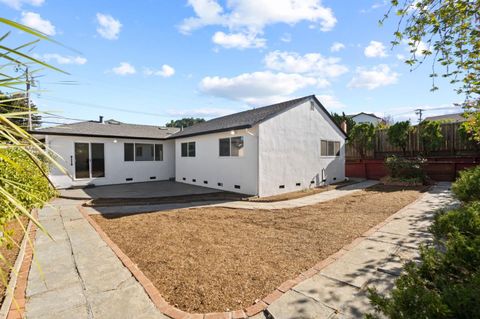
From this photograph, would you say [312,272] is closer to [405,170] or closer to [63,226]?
[63,226]

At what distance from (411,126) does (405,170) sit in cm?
390

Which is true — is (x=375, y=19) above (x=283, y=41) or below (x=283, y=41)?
below

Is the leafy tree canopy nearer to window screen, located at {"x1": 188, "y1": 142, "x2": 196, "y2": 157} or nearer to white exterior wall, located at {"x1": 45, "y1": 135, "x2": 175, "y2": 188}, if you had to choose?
window screen, located at {"x1": 188, "y1": 142, "x2": 196, "y2": 157}

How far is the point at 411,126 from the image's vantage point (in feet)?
50.0

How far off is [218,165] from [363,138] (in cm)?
1156

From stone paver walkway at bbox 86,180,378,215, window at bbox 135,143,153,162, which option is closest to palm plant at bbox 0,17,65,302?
stone paver walkway at bbox 86,180,378,215

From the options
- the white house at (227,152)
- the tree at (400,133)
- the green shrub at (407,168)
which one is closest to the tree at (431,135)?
the tree at (400,133)

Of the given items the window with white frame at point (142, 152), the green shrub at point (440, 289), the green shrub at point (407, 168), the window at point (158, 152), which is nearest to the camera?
the green shrub at point (440, 289)

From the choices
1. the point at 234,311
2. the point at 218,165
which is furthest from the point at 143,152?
the point at 234,311

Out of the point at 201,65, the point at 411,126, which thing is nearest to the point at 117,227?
the point at 201,65

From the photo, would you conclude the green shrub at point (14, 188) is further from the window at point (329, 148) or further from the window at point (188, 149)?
the window at point (329, 148)

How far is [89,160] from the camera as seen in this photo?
1312 cm

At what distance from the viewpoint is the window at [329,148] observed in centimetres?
1349

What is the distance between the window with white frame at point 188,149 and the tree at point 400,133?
41.5 feet
